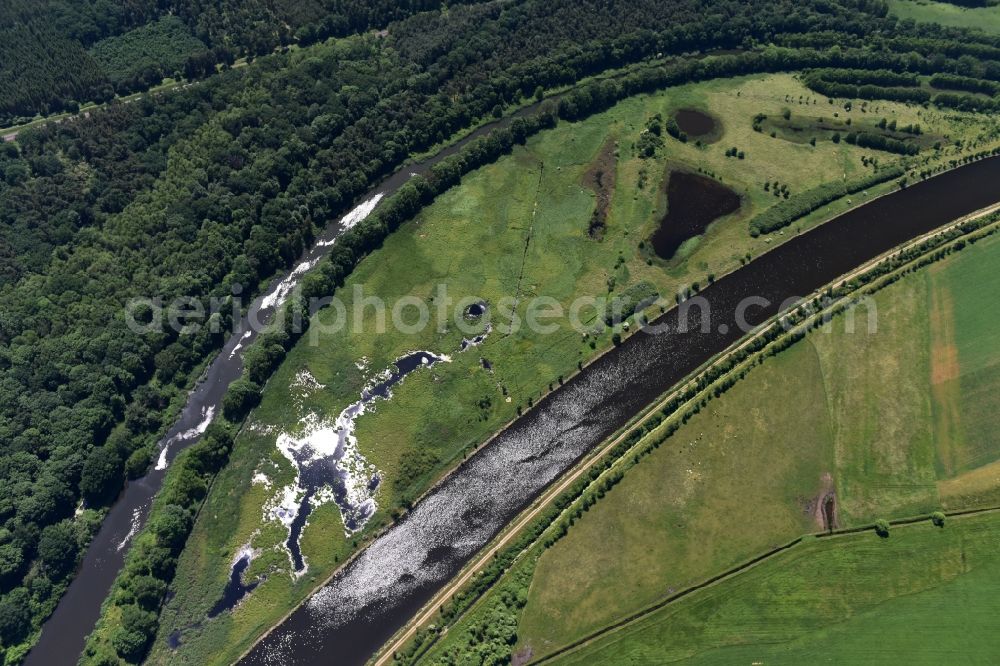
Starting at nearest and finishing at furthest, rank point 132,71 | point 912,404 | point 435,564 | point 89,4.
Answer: point 435,564 → point 912,404 → point 132,71 → point 89,4

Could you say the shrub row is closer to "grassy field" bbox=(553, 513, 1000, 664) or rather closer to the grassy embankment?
the grassy embankment

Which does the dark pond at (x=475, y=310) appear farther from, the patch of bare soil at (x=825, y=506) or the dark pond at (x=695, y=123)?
the dark pond at (x=695, y=123)

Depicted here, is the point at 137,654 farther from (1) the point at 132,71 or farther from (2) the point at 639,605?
(1) the point at 132,71

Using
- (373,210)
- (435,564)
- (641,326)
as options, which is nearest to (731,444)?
(641,326)

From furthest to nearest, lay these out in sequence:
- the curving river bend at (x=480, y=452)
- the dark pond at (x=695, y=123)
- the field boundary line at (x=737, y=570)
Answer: the dark pond at (x=695, y=123), the curving river bend at (x=480, y=452), the field boundary line at (x=737, y=570)

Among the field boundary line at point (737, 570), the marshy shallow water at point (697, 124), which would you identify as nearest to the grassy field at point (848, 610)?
the field boundary line at point (737, 570)
